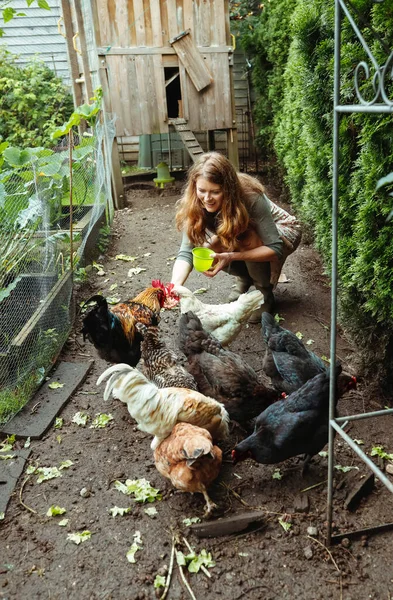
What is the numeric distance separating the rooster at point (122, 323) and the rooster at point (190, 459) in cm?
96

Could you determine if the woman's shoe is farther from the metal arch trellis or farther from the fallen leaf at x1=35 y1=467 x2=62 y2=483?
the metal arch trellis

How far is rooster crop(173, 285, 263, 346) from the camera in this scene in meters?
3.82

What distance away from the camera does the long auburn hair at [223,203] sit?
3613 millimetres

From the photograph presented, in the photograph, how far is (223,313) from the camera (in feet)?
12.7

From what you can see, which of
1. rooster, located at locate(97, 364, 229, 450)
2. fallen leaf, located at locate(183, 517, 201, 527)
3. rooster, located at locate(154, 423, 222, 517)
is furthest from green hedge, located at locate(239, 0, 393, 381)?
fallen leaf, located at locate(183, 517, 201, 527)

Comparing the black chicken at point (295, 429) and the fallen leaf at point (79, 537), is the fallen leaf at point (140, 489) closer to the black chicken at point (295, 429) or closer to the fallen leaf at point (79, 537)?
the fallen leaf at point (79, 537)

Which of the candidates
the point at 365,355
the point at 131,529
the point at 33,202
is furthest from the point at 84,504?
the point at 33,202

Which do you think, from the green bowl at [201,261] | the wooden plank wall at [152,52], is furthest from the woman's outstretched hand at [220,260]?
the wooden plank wall at [152,52]

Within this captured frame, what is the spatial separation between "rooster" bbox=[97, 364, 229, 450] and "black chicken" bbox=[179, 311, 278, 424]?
0.23 m

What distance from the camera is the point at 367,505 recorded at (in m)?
2.66

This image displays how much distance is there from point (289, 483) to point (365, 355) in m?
1.17

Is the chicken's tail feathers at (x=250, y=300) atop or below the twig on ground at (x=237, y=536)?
atop

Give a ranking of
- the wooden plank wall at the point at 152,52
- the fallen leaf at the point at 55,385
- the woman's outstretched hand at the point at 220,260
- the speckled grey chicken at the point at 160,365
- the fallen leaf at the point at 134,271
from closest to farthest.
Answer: the speckled grey chicken at the point at 160,365, the fallen leaf at the point at 55,385, the woman's outstretched hand at the point at 220,260, the fallen leaf at the point at 134,271, the wooden plank wall at the point at 152,52

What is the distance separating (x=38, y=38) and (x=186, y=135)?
5.57 m
